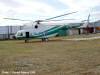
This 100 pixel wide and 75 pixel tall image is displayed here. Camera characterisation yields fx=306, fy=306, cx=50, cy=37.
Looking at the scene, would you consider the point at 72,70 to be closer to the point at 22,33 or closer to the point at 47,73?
the point at 47,73

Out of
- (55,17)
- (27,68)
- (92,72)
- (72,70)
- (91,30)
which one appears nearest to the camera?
(92,72)

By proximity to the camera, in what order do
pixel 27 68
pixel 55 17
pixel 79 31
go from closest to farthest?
pixel 27 68 → pixel 55 17 → pixel 79 31

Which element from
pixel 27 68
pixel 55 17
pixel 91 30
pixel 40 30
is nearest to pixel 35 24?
pixel 40 30

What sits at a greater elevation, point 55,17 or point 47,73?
point 55,17

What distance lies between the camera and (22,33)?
48.3 m

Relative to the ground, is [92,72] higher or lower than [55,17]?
lower

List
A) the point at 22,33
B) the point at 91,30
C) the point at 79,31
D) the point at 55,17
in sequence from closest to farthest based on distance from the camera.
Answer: the point at 22,33 → the point at 55,17 → the point at 79,31 → the point at 91,30

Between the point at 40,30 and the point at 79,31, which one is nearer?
the point at 40,30

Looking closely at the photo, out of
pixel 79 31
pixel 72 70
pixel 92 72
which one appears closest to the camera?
pixel 92 72

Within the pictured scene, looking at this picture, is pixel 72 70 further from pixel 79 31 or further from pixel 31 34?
pixel 79 31

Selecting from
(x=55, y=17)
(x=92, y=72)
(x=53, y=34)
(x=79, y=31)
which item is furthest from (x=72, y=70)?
(x=79, y=31)

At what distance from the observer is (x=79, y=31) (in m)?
90.5

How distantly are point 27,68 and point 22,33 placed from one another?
112ft

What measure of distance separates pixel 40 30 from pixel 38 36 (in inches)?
48.9
